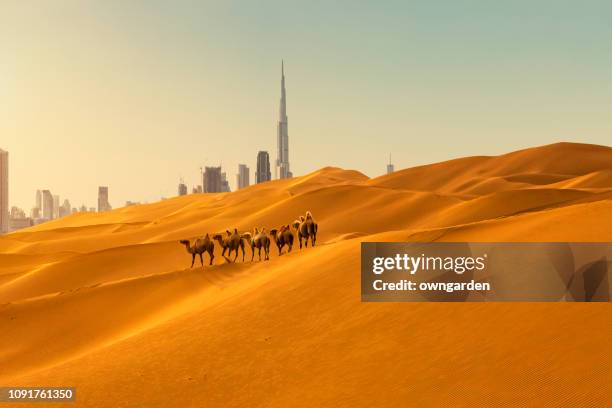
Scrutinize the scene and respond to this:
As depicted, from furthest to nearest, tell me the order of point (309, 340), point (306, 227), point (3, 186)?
point (3, 186) → point (306, 227) → point (309, 340)

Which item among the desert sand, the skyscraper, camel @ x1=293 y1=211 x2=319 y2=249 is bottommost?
the desert sand

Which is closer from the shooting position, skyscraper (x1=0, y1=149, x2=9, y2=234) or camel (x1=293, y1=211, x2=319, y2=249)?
camel (x1=293, y1=211, x2=319, y2=249)

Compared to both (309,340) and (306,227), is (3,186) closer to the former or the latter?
(306,227)

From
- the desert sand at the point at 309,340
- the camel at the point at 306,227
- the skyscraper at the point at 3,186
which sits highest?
the skyscraper at the point at 3,186

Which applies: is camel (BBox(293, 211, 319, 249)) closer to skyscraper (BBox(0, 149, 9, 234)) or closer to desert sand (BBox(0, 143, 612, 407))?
desert sand (BBox(0, 143, 612, 407))

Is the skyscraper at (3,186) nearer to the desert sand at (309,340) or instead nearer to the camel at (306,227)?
the desert sand at (309,340)

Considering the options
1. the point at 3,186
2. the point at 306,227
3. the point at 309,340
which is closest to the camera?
the point at 309,340

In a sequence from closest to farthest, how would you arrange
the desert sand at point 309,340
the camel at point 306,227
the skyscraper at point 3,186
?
the desert sand at point 309,340 < the camel at point 306,227 < the skyscraper at point 3,186

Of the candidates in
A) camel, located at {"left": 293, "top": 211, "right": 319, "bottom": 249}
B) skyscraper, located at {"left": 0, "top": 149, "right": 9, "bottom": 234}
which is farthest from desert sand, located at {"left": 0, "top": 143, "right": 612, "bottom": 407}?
skyscraper, located at {"left": 0, "top": 149, "right": 9, "bottom": 234}

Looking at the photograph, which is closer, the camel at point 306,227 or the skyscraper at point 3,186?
the camel at point 306,227

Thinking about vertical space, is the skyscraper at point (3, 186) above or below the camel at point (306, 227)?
above

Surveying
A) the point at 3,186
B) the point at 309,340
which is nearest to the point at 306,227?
the point at 309,340

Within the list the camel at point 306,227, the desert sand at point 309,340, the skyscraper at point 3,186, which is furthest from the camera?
the skyscraper at point 3,186

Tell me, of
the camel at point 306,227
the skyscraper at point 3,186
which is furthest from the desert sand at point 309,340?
the skyscraper at point 3,186
